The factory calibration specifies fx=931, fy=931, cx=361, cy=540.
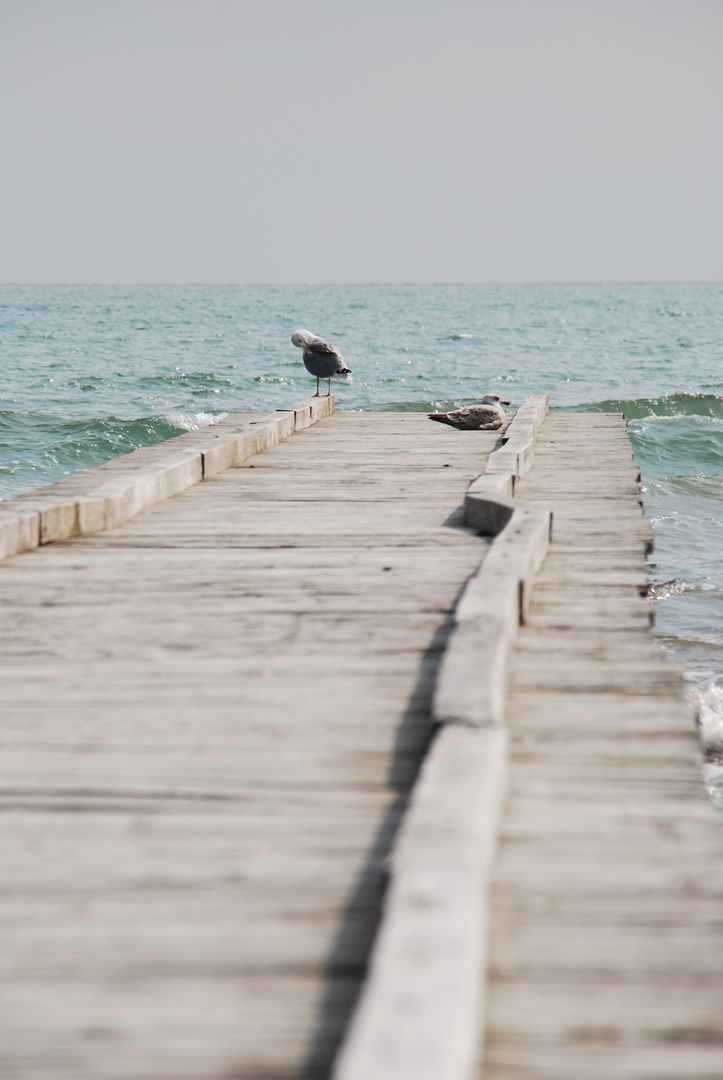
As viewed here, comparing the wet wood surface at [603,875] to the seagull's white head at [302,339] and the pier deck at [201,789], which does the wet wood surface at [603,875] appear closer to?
the pier deck at [201,789]

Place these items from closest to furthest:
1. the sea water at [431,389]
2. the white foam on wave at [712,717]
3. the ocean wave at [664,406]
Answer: the white foam on wave at [712,717] → the sea water at [431,389] → the ocean wave at [664,406]

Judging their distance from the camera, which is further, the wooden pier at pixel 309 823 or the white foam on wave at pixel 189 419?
the white foam on wave at pixel 189 419

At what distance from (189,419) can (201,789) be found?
1633cm

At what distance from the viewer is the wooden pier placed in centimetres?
129

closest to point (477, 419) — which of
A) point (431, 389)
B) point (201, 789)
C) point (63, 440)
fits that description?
point (201, 789)

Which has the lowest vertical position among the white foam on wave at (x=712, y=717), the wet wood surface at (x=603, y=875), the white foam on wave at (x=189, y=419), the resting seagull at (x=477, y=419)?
the white foam on wave at (x=712, y=717)

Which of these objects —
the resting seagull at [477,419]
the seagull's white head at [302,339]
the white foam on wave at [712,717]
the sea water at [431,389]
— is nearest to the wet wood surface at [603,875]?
the white foam on wave at [712,717]

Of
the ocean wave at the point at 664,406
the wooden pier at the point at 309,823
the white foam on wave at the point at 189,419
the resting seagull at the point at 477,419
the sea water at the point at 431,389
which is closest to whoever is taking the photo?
the wooden pier at the point at 309,823

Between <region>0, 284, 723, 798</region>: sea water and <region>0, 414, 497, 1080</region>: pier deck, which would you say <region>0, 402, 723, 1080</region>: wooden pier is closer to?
<region>0, 414, 497, 1080</region>: pier deck

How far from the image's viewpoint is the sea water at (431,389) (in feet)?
29.2

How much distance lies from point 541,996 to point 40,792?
108 centimetres

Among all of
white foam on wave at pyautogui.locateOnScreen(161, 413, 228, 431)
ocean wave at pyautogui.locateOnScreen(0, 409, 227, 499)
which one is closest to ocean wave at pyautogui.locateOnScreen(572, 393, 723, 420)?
white foam on wave at pyautogui.locateOnScreen(161, 413, 228, 431)

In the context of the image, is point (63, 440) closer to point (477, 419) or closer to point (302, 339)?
point (302, 339)

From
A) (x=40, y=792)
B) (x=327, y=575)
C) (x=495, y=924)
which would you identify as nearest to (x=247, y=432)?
(x=327, y=575)
